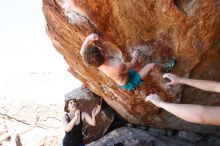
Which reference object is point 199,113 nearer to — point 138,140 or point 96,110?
point 138,140

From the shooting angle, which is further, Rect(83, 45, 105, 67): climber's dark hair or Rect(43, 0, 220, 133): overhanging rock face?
Rect(43, 0, 220, 133): overhanging rock face

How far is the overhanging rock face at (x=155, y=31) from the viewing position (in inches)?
201

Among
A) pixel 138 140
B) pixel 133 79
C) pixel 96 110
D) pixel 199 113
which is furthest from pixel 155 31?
pixel 96 110

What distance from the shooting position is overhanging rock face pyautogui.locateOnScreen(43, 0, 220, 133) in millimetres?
5109

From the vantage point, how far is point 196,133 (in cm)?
756

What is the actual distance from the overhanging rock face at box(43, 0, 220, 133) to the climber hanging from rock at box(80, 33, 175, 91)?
295 mm

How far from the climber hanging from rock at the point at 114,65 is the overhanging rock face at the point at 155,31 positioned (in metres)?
0.30

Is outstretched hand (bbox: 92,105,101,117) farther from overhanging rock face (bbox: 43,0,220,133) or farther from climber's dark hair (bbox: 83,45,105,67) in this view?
climber's dark hair (bbox: 83,45,105,67)

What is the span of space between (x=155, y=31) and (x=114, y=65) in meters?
1.11

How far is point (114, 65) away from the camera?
Result: 495 cm

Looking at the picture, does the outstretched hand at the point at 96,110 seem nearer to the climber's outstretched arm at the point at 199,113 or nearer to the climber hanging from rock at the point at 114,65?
the climber hanging from rock at the point at 114,65

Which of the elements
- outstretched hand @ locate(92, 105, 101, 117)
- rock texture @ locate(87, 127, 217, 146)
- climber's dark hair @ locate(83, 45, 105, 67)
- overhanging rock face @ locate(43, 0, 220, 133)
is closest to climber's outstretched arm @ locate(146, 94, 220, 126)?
climber's dark hair @ locate(83, 45, 105, 67)

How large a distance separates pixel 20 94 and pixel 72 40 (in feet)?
22.7

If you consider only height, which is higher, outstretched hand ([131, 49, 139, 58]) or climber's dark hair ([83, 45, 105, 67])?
outstretched hand ([131, 49, 139, 58])
